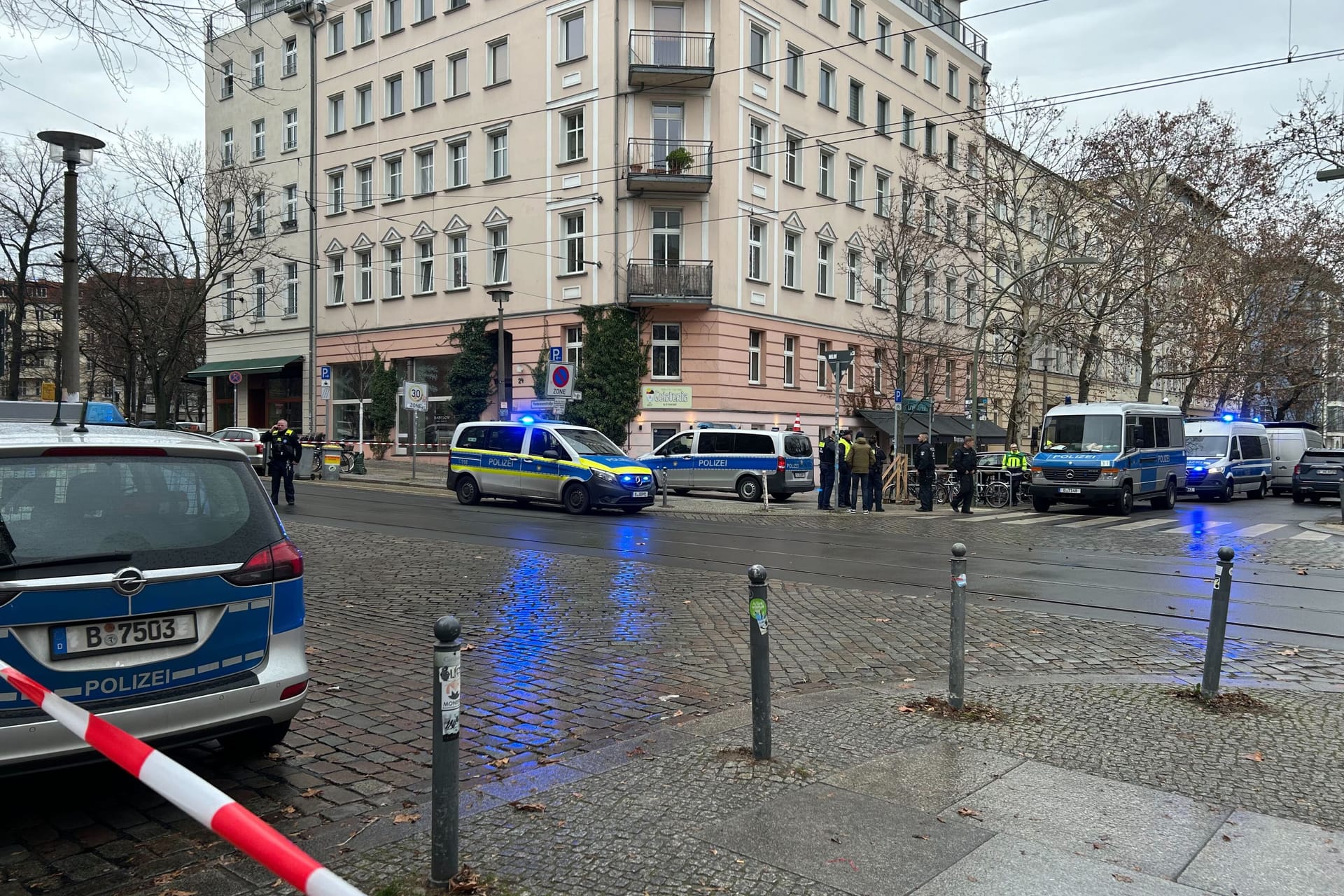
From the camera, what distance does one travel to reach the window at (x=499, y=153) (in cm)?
3428

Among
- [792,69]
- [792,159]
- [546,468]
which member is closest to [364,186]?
[792,159]

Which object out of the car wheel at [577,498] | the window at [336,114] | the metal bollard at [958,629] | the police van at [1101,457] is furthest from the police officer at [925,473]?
the window at [336,114]

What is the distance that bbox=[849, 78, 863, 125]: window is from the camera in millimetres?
37812

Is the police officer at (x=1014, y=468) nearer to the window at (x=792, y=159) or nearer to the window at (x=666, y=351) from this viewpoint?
the window at (x=666, y=351)

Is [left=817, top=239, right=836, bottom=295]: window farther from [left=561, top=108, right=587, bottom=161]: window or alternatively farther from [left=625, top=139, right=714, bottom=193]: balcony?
[left=561, top=108, right=587, bottom=161]: window

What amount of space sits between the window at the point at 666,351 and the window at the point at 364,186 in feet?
48.3

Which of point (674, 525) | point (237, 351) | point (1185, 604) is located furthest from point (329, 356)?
point (1185, 604)

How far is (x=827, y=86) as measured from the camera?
36562mm

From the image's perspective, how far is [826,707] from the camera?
5.67 meters

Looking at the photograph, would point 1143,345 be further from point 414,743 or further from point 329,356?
point 414,743

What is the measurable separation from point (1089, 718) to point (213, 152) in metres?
48.7

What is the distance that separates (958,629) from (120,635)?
13.5 ft

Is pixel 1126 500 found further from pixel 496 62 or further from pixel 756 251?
pixel 496 62

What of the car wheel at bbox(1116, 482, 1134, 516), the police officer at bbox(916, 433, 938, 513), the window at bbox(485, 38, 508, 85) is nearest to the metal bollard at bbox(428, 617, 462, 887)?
the police officer at bbox(916, 433, 938, 513)
